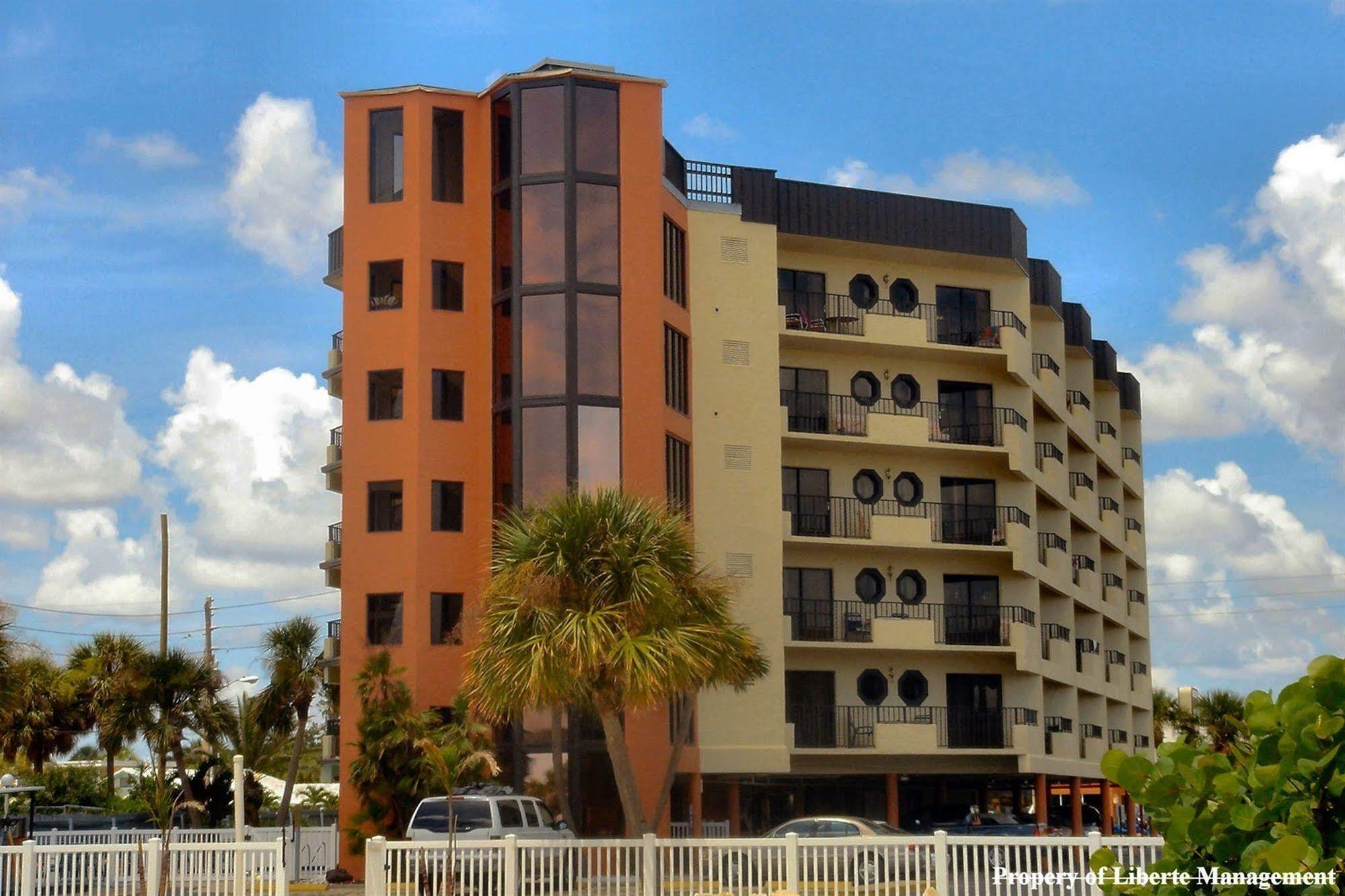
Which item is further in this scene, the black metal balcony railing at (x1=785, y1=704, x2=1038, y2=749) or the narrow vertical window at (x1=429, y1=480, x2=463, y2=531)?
the black metal balcony railing at (x1=785, y1=704, x2=1038, y2=749)

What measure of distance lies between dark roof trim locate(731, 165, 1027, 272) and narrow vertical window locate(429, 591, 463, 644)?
15.1 metres

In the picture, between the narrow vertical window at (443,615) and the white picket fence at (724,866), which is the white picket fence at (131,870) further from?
the narrow vertical window at (443,615)

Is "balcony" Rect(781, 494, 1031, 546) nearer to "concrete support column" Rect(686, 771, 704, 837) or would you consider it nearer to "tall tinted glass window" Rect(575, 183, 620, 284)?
"concrete support column" Rect(686, 771, 704, 837)

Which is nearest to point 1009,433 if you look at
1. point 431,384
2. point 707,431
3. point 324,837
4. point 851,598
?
point 851,598

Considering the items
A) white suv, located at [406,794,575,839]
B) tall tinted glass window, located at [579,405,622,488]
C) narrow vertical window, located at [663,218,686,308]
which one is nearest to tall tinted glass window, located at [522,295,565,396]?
tall tinted glass window, located at [579,405,622,488]

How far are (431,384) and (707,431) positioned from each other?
335 inches

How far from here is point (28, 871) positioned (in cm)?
2134

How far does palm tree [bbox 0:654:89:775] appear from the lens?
53031 millimetres

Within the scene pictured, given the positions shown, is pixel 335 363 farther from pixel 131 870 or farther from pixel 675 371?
pixel 131 870

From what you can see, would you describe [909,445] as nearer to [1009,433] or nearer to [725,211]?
[1009,433]

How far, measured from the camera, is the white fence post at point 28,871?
21.4 m

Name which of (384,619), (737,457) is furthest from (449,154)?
(384,619)

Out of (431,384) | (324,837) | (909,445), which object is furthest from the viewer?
(909,445)

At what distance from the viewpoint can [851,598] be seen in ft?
170
